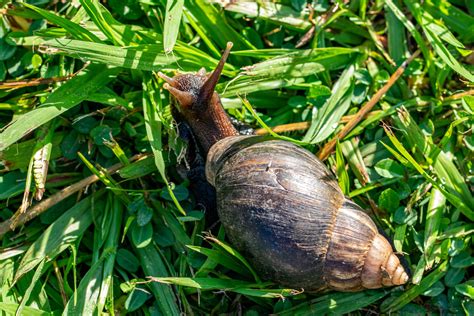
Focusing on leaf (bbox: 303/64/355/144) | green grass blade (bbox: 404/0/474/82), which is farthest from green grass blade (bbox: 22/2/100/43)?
green grass blade (bbox: 404/0/474/82)

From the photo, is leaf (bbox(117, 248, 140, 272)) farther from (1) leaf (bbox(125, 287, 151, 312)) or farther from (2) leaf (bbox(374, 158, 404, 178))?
(2) leaf (bbox(374, 158, 404, 178))

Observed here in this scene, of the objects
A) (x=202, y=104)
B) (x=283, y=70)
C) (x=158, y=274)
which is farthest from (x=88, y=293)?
(x=283, y=70)

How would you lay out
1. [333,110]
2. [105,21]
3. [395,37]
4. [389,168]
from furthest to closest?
1. [395,37]
2. [333,110]
3. [389,168]
4. [105,21]

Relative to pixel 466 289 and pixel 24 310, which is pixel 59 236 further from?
pixel 466 289

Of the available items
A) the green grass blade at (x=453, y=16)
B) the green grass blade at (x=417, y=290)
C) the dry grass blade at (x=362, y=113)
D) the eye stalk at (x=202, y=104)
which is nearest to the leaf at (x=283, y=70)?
the eye stalk at (x=202, y=104)

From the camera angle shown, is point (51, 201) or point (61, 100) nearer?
point (61, 100)

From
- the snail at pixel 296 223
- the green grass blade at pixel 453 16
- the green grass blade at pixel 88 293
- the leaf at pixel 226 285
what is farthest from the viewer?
the green grass blade at pixel 453 16

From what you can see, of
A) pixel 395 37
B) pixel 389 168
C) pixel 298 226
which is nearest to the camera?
pixel 298 226

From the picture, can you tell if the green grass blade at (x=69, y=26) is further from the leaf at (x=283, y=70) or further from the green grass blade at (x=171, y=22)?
the leaf at (x=283, y=70)
